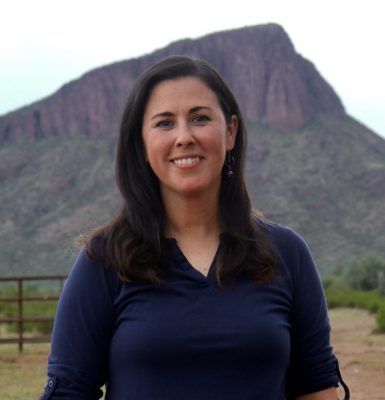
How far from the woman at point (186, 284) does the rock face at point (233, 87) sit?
9557 centimetres

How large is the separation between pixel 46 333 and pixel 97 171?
218 feet

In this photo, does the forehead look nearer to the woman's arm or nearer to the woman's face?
the woman's face

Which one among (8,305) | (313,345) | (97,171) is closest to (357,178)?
(97,171)

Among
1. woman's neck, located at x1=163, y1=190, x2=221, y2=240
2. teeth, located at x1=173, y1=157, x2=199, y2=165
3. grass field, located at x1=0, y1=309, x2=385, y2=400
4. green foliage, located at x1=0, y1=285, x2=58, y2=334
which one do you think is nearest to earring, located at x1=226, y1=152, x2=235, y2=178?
woman's neck, located at x1=163, y1=190, x2=221, y2=240

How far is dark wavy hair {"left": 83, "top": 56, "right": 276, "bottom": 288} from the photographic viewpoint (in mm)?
2711

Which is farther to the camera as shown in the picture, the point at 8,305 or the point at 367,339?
the point at 8,305

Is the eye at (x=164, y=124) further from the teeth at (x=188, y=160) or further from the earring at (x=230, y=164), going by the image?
the earring at (x=230, y=164)

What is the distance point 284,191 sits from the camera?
7750cm

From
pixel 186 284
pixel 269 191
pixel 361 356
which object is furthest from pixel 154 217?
pixel 269 191

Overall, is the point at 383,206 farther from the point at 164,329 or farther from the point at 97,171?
the point at 164,329

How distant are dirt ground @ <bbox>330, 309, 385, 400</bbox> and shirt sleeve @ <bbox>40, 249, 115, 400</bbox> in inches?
283

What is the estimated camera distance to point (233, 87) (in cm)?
10919

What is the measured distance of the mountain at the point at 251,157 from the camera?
71.5 m

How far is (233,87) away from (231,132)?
4211 inches
